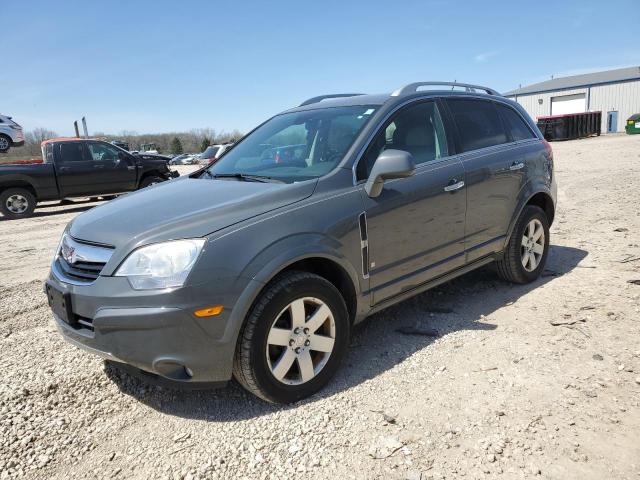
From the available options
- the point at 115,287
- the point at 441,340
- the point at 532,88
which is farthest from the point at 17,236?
the point at 532,88

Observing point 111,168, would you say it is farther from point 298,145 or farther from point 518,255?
point 518,255

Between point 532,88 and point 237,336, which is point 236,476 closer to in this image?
point 237,336

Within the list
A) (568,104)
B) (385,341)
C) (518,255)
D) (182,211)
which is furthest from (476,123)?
(568,104)

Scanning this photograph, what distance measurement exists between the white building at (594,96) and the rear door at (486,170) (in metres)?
56.5

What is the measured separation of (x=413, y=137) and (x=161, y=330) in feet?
7.67

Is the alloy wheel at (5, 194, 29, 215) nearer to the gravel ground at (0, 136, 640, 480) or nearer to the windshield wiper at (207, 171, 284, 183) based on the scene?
the gravel ground at (0, 136, 640, 480)

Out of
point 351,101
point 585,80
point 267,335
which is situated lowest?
point 267,335

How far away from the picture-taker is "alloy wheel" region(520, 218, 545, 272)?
4.70m

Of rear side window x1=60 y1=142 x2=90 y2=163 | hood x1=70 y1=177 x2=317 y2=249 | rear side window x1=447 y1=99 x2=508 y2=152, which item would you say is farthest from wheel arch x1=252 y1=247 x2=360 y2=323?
rear side window x1=60 y1=142 x2=90 y2=163

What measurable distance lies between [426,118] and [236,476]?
2.89 meters

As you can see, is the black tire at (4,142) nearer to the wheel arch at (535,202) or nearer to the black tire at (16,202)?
the black tire at (16,202)

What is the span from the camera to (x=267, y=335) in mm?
2662

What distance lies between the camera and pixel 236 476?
2.32 metres

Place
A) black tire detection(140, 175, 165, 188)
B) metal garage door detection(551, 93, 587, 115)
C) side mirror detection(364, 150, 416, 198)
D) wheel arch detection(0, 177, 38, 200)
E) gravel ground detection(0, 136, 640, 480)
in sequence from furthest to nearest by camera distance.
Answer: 1. metal garage door detection(551, 93, 587, 115)
2. black tire detection(140, 175, 165, 188)
3. wheel arch detection(0, 177, 38, 200)
4. side mirror detection(364, 150, 416, 198)
5. gravel ground detection(0, 136, 640, 480)
